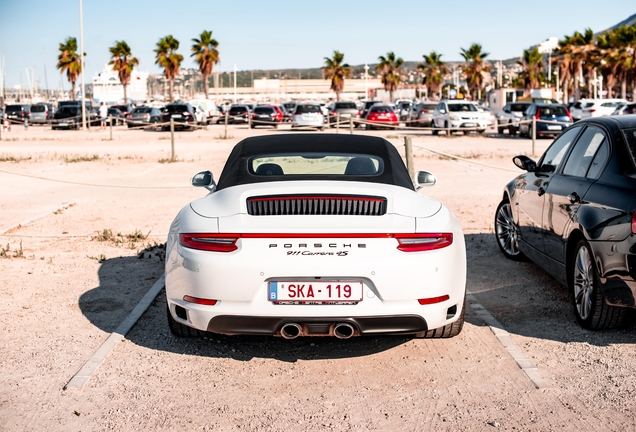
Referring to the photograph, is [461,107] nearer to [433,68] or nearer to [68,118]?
[68,118]

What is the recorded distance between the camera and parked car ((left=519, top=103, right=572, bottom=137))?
110 feet

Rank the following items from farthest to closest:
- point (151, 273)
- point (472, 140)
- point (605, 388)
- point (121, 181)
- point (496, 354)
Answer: point (472, 140)
point (121, 181)
point (151, 273)
point (496, 354)
point (605, 388)

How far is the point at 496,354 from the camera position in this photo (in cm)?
542

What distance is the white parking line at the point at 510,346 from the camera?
16.0 ft

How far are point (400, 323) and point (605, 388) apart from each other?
1.21 metres

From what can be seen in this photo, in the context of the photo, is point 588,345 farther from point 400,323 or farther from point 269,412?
point 269,412

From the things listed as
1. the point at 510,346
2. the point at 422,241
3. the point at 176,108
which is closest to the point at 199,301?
the point at 422,241

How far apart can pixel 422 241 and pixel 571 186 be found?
6.82ft

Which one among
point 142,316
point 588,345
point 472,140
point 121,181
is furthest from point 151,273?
point 472,140

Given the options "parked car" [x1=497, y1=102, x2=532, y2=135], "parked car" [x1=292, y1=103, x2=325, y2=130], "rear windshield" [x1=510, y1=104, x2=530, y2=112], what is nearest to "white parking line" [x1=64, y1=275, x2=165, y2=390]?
"parked car" [x1=497, y1=102, x2=532, y2=135]

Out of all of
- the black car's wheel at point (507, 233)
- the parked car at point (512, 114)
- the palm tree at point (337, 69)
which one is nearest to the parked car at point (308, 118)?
the parked car at point (512, 114)

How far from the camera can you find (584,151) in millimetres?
6605

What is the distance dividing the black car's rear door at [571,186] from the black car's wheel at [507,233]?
1327 millimetres

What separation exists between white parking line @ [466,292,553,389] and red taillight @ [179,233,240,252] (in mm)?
1913
